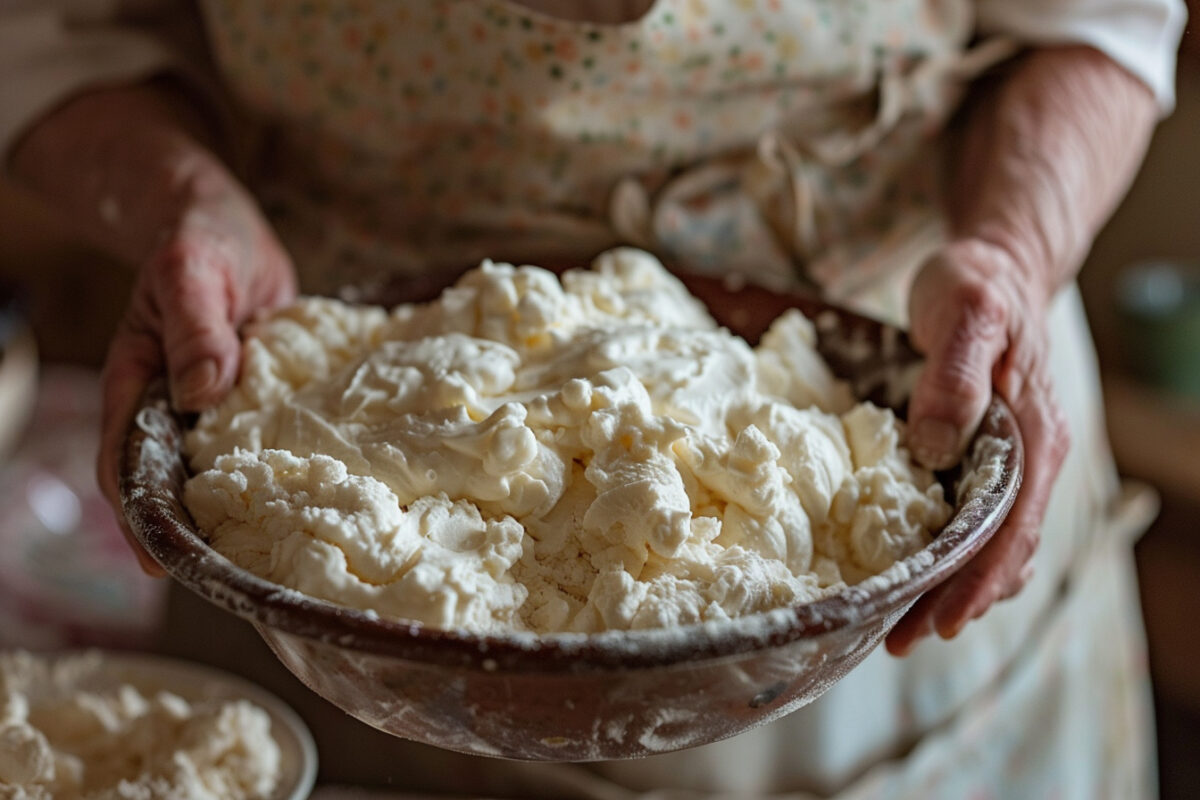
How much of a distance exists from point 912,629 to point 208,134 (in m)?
0.75

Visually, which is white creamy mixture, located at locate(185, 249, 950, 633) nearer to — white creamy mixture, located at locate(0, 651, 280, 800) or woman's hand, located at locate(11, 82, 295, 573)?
woman's hand, located at locate(11, 82, 295, 573)

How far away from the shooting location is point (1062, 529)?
1.13 m

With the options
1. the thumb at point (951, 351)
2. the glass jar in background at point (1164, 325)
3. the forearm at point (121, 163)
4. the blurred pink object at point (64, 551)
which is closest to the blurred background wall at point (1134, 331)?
the glass jar in background at point (1164, 325)

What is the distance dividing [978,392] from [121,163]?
711 millimetres

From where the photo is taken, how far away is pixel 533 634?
503mm

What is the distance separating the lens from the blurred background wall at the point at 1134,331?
6.32 feet

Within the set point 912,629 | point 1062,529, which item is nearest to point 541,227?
point 912,629

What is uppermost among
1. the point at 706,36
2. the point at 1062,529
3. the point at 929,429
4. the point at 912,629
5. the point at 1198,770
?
the point at 706,36

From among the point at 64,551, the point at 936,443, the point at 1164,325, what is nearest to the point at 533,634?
the point at 936,443

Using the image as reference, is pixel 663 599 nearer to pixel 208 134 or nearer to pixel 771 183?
pixel 771 183

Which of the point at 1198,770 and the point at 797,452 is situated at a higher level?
the point at 797,452

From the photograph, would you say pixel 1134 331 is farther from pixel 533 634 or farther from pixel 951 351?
pixel 533 634

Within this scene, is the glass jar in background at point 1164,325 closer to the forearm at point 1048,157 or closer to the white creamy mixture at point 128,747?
the forearm at point 1048,157

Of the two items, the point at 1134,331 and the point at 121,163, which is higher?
the point at 121,163
